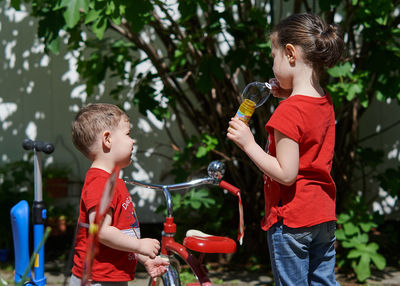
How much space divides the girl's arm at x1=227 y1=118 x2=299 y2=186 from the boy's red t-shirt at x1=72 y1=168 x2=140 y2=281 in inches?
19.0

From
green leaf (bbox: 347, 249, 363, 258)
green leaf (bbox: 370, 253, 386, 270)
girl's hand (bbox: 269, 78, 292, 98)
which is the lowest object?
green leaf (bbox: 370, 253, 386, 270)

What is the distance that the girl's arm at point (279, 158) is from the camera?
6.00 feet

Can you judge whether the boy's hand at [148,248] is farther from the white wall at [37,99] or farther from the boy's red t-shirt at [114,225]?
the white wall at [37,99]

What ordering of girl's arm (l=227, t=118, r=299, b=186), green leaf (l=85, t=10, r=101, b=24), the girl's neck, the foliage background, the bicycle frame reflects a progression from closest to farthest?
1. girl's arm (l=227, t=118, r=299, b=186)
2. the girl's neck
3. the bicycle frame
4. green leaf (l=85, t=10, r=101, b=24)
5. the foliage background

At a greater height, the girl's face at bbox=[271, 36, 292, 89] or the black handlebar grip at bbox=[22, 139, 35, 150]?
the girl's face at bbox=[271, 36, 292, 89]

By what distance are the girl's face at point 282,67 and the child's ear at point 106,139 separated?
65cm

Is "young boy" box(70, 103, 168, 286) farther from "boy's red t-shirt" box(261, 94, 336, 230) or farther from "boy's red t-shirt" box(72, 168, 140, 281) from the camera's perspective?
"boy's red t-shirt" box(261, 94, 336, 230)

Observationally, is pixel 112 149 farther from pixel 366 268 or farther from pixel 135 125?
pixel 135 125

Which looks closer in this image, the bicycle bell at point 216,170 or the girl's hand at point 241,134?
the girl's hand at point 241,134

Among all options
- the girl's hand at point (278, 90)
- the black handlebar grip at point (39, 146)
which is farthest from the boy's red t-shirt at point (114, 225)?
the black handlebar grip at point (39, 146)

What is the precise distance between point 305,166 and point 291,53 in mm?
397

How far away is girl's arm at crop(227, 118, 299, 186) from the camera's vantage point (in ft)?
6.00

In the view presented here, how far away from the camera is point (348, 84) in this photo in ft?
12.0

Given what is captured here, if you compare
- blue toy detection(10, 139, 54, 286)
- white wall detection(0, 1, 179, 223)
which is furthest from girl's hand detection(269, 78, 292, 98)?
white wall detection(0, 1, 179, 223)
